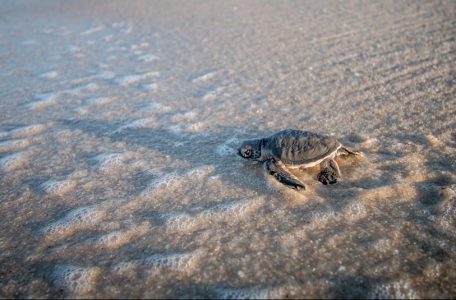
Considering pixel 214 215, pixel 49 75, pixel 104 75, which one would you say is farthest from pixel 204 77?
pixel 214 215

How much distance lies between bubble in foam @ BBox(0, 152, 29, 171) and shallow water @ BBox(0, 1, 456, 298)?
16 millimetres

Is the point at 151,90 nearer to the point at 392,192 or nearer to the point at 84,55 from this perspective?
the point at 84,55

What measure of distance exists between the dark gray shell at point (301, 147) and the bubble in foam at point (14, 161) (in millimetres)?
2105

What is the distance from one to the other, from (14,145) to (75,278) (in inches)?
75.5

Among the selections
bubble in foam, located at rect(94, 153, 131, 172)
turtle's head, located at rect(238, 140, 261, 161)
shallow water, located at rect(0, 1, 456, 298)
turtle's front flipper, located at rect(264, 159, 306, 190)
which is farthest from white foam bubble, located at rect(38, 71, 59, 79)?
turtle's front flipper, located at rect(264, 159, 306, 190)

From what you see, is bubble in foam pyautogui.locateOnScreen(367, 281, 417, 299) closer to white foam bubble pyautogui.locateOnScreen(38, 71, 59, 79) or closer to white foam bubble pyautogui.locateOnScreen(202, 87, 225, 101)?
white foam bubble pyautogui.locateOnScreen(202, 87, 225, 101)

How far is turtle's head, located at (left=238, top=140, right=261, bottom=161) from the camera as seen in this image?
2611mm

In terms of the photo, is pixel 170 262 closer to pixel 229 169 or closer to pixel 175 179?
pixel 175 179

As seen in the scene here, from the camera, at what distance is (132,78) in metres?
4.60

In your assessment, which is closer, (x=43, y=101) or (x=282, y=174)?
(x=282, y=174)

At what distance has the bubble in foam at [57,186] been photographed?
2.52 meters

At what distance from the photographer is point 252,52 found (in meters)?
5.11

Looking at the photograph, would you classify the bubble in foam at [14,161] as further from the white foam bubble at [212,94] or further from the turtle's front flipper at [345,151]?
the turtle's front flipper at [345,151]

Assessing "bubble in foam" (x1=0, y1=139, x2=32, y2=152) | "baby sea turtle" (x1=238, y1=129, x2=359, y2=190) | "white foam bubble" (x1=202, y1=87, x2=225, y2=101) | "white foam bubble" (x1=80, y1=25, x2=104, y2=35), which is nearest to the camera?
"baby sea turtle" (x1=238, y1=129, x2=359, y2=190)
